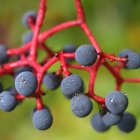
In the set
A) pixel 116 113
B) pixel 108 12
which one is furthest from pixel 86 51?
pixel 108 12

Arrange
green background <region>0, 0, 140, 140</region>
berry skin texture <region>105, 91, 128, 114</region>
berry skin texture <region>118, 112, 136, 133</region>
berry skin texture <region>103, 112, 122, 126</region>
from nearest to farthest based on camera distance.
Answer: berry skin texture <region>105, 91, 128, 114</region> < berry skin texture <region>103, 112, 122, 126</region> < berry skin texture <region>118, 112, 136, 133</region> < green background <region>0, 0, 140, 140</region>

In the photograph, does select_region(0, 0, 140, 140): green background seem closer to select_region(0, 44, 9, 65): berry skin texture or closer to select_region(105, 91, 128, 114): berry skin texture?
select_region(0, 44, 9, 65): berry skin texture

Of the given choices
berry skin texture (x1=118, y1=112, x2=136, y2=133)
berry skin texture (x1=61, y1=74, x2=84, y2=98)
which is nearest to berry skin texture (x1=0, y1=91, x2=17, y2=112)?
berry skin texture (x1=61, y1=74, x2=84, y2=98)

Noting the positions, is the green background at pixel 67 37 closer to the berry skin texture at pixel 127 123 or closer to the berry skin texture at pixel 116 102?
the berry skin texture at pixel 127 123

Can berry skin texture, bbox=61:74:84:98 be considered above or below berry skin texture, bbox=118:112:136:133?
above

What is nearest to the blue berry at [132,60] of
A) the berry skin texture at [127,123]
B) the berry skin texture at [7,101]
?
the berry skin texture at [127,123]

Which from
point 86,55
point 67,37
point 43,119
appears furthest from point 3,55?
point 67,37
